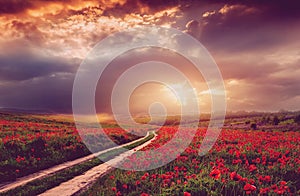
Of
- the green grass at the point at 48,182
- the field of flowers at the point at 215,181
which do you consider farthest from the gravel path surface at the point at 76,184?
the field of flowers at the point at 215,181

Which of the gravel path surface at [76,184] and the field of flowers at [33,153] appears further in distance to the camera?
the field of flowers at [33,153]

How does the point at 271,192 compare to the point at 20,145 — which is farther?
the point at 20,145

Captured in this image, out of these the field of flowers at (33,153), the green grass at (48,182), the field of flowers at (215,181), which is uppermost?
the field of flowers at (215,181)

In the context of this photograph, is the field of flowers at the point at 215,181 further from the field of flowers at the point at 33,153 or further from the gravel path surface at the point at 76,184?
the field of flowers at the point at 33,153

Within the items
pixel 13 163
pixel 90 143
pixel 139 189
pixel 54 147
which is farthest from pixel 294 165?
pixel 90 143

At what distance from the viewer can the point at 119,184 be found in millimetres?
8148

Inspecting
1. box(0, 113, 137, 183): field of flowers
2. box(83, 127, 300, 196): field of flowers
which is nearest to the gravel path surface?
box(83, 127, 300, 196): field of flowers

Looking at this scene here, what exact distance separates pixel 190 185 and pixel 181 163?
438 centimetres

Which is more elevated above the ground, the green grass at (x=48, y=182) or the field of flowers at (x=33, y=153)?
the field of flowers at (x=33, y=153)

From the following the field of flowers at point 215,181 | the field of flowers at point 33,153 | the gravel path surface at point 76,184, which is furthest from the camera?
the field of flowers at point 33,153

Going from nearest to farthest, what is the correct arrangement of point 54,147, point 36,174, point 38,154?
point 36,174 → point 38,154 → point 54,147

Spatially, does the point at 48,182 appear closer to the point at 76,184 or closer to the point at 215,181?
the point at 76,184

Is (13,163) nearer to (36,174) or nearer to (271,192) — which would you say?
(36,174)

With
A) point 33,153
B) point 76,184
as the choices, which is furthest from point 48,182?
point 33,153
